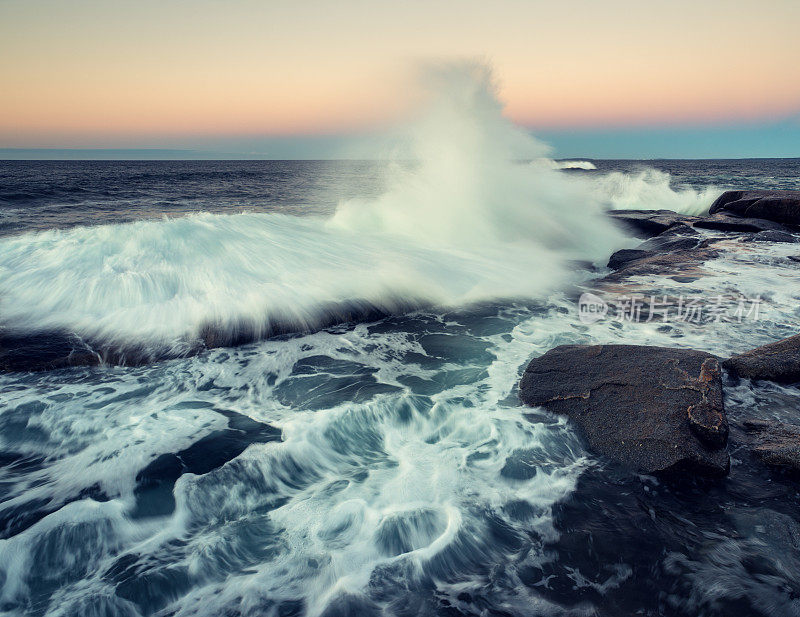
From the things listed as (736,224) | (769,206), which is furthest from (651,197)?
(736,224)

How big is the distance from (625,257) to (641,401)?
741cm

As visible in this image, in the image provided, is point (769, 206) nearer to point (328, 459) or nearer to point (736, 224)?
point (736, 224)

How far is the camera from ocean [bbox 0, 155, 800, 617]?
2426 millimetres

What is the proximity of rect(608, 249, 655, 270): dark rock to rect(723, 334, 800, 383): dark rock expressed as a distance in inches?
218

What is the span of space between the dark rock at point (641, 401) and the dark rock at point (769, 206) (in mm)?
12032

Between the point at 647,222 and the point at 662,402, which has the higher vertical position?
the point at 647,222

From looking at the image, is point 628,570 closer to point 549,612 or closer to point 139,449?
point 549,612

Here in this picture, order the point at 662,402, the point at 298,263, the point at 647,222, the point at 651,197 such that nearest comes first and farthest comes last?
the point at 662,402
the point at 298,263
the point at 647,222
the point at 651,197

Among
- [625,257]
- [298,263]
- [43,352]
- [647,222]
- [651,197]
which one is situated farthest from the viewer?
[651,197]

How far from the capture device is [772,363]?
428 centimetres

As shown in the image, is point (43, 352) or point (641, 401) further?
point (43, 352)

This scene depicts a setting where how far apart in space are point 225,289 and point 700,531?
20.7 ft

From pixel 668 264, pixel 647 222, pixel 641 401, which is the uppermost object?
pixel 647 222

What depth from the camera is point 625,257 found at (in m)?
9.95
